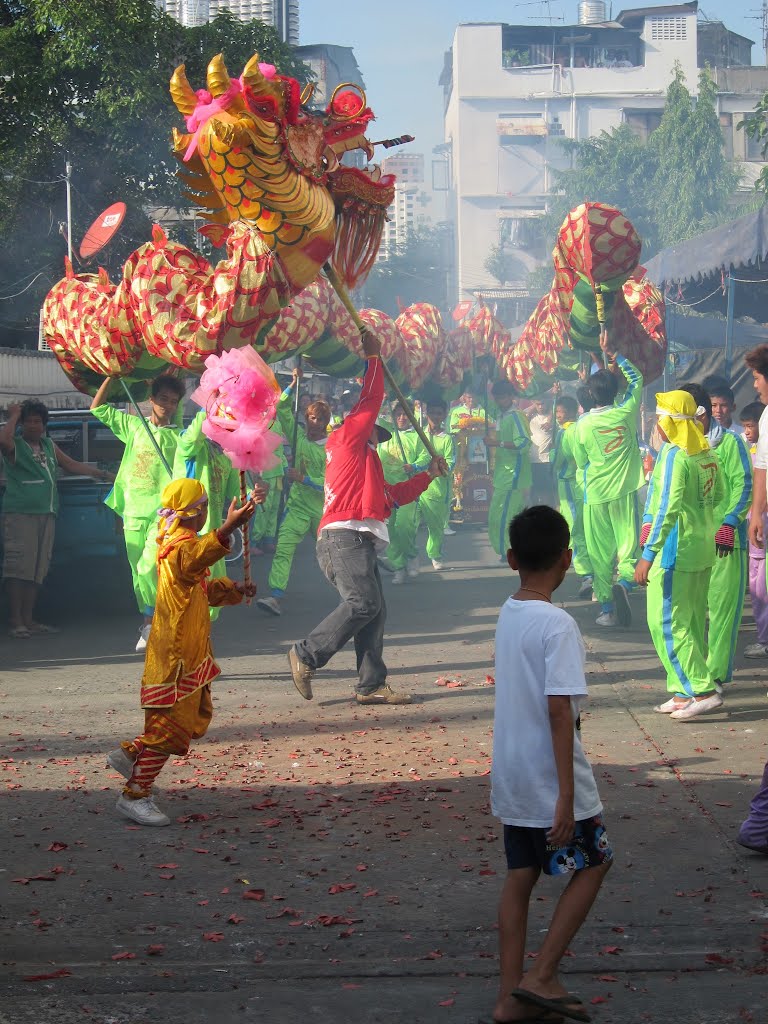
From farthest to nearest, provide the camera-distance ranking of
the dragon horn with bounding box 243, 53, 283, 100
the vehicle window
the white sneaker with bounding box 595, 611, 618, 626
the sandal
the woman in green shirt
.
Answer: the vehicle window, the white sneaker with bounding box 595, 611, 618, 626, the woman in green shirt, the dragon horn with bounding box 243, 53, 283, 100, the sandal

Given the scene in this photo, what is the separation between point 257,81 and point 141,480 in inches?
116

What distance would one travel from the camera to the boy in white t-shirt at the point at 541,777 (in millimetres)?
3471

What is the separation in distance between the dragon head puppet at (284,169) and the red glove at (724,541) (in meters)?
2.91

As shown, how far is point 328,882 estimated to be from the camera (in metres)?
4.76

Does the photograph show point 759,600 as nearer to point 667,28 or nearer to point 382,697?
point 382,697

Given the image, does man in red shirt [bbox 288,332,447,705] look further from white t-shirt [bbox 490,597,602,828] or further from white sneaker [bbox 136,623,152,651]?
white t-shirt [bbox 490,597,602,828]

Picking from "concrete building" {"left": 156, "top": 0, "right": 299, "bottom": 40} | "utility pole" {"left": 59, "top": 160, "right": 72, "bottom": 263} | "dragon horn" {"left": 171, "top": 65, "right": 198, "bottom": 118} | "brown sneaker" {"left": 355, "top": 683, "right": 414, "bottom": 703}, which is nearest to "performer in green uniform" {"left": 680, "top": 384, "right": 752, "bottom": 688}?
"brown sneaker" {"left": 355, "top": 683, "right": 414, "bottom": 703}

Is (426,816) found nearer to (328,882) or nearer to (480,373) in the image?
(328,882)

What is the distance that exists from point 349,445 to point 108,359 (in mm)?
1982

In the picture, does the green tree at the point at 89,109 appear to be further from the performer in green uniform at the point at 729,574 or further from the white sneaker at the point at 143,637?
the performer in green uniform at the point at 729,574

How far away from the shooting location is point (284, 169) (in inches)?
308

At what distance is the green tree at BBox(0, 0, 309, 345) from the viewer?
18.9 m

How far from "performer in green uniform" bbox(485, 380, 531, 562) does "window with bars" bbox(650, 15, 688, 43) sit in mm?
59484

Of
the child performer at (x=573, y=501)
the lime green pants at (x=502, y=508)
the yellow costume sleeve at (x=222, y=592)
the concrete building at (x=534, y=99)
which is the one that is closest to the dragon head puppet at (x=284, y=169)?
the yellow costume sleeve at (x=222, y=592)
